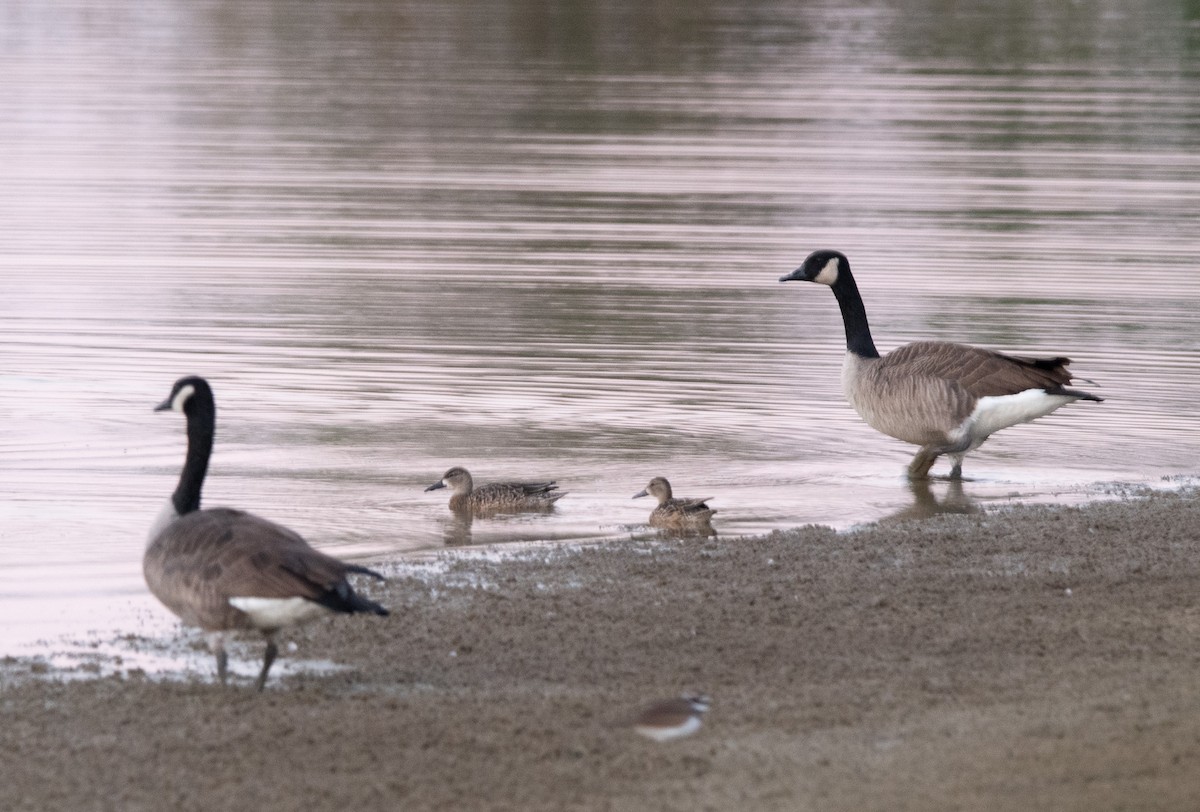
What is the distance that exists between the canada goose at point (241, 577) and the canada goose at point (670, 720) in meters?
1.15

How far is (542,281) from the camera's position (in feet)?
72.1

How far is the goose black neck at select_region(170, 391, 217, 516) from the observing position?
28.3 ft

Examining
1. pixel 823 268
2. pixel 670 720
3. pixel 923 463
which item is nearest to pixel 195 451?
pixel 670 720

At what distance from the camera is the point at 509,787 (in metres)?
6.86

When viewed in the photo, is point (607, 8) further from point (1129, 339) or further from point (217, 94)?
point (1129, 339)

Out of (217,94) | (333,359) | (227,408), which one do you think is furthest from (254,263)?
(217,94)

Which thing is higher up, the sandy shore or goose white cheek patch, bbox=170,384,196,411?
goose white cheek patch, bbox=170,384,196,411

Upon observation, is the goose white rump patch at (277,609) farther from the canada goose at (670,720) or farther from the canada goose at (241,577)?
the canada goose at (670,720)

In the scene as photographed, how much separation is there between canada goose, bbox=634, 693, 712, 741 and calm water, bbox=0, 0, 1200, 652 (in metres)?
3.30

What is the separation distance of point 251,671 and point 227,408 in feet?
23.9

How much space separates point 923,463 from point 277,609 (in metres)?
7.45

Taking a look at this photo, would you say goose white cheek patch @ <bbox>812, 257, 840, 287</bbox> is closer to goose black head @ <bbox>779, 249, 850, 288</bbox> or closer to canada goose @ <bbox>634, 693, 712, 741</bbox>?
goose black head @ <bbox>779, 249, 850, 288</bbox>

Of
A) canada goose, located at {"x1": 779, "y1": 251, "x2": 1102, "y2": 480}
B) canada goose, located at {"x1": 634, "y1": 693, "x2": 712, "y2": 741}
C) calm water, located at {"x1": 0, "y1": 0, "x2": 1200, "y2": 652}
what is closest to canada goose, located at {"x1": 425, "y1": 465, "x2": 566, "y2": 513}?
calm water, located at {"x1": 0, "y1": 0, "x2": 1200, "y2": 652}

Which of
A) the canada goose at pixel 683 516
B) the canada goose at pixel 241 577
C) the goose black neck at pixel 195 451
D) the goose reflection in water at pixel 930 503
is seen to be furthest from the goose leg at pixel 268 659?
the goose reflection in water at pixel 930 503
